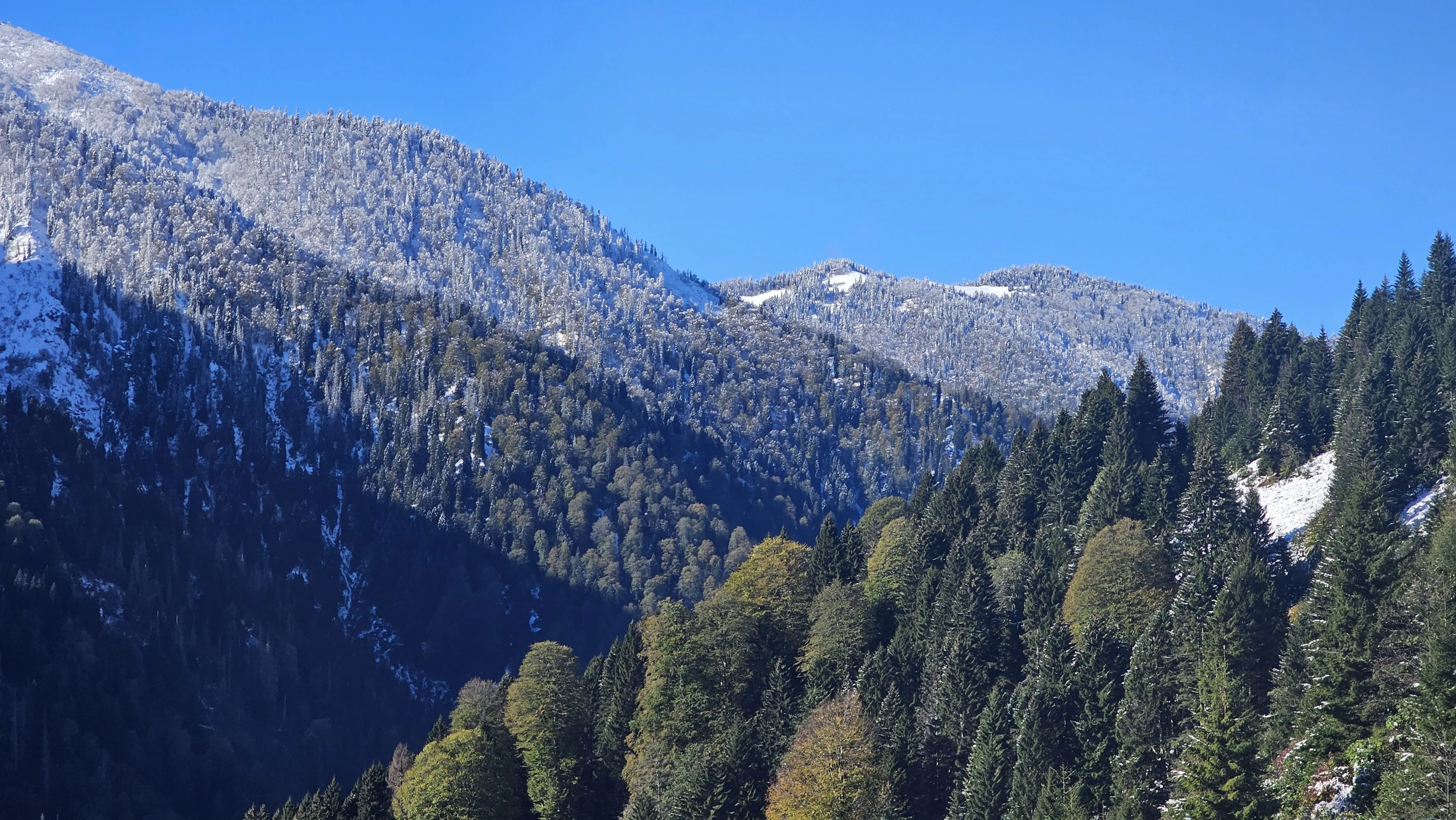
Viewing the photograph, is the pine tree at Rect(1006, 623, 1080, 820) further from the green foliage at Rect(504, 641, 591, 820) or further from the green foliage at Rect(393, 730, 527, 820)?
the green foliage at Rect(393, 730, 527, 820)

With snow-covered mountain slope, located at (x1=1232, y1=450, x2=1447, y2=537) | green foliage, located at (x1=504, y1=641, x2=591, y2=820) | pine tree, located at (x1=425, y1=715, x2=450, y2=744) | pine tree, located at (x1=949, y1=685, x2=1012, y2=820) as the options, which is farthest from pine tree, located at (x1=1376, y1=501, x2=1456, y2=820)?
pine tree, located at (x1=425, y1=715, x2=450, y2=744)

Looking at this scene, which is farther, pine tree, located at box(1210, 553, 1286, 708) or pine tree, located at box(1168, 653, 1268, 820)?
pine tree, located at box(1210, 553, 1286, 708)

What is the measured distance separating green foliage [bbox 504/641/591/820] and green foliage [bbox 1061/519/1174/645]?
3559cm

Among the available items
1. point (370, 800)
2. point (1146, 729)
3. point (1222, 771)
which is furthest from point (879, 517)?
point (1222, 771)

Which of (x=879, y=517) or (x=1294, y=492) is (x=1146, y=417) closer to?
(x=1294, y=492)

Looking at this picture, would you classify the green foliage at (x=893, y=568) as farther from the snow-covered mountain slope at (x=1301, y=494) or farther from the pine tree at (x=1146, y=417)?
the snow-covered mountain slope at (x=1301, y=494)

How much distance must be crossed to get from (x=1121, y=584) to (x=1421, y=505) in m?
22.8

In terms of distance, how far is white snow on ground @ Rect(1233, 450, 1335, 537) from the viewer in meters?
102

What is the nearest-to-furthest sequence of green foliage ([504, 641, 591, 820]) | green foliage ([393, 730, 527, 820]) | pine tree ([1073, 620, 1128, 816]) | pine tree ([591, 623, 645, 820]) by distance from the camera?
pine tree ([1073, 620, 1128, 816]), green foliage ([393, 730, 527, 820]), green foliage ([504, 641, 591, 820]), pine tree ([591, 623, 645, 820])

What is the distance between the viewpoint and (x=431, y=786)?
88.4 metres

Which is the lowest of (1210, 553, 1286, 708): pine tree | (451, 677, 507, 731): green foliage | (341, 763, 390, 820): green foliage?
(341, 763, 390, 820): green foliage

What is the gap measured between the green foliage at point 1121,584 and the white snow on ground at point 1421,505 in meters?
15.9

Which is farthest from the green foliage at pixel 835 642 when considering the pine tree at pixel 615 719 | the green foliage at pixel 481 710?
the green foliage at pixel 481 710

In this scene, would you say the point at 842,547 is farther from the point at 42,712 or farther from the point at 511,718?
the point at 42,712
